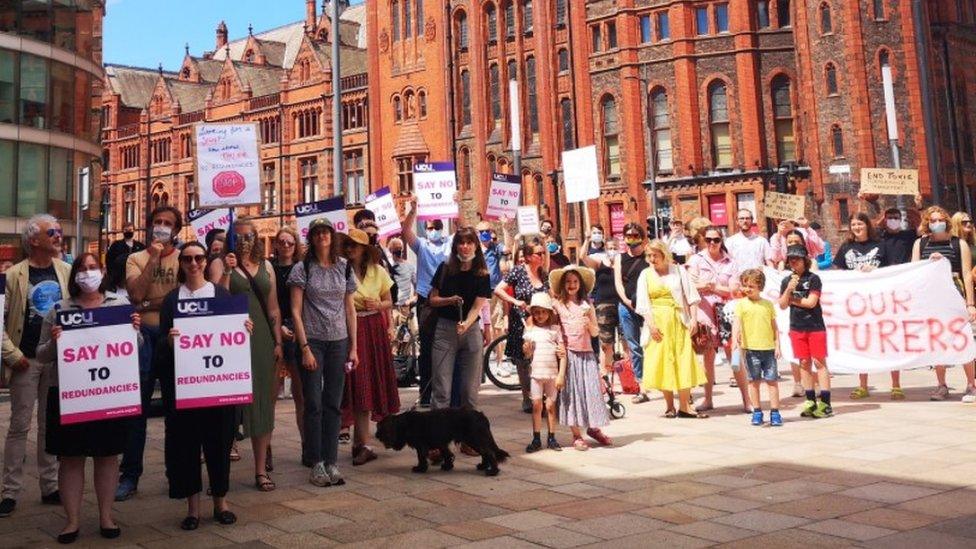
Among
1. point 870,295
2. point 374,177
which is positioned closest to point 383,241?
point 870,295

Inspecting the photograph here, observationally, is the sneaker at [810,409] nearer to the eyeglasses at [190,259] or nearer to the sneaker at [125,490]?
the eyeglasses at [190,259]

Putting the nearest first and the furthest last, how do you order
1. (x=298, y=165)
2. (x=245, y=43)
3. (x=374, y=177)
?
(x=374, y=177) < (x=298, y=165) < (x=245, y=43)

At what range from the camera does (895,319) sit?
9.98 metres

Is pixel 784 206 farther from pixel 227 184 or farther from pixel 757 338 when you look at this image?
pixel 227 184

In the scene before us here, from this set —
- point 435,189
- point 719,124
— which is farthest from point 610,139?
point 435,189

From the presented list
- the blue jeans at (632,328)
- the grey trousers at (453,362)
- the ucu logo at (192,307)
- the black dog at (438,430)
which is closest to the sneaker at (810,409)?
the blue jeans at (632,328)

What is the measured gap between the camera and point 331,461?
6.38 meters

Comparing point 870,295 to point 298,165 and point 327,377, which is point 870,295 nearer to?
point 327,377

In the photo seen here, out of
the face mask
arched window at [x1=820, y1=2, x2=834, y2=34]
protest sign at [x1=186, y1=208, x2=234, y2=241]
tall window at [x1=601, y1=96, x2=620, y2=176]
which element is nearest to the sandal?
the face mask

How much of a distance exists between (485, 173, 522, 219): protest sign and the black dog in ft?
24.9

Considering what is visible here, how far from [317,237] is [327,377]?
111cm

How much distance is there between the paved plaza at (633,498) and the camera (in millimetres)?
4758

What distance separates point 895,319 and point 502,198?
655cm

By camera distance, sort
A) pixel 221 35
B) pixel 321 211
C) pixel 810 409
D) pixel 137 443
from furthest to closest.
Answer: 1. pixel 221 35
2. pixel 321 211
3. pixel 810 409
4. pixel 137 443
